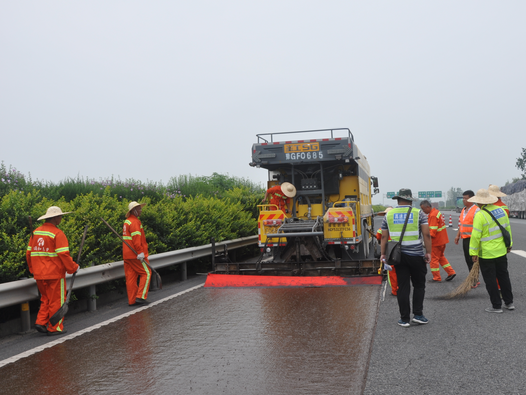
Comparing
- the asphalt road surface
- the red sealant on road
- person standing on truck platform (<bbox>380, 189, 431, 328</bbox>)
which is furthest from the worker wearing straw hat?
the red sealant on road

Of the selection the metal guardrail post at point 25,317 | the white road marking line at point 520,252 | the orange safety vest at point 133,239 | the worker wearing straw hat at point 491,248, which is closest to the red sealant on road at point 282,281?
the orange safety vest at point 133,239

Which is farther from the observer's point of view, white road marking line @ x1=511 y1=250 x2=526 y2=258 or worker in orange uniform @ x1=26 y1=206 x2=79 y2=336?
white road marking line @ x1=511 y1=250 x2=526 y2=258

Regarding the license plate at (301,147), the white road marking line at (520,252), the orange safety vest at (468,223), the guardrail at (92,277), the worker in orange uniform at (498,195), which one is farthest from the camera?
the white road marking line at (520,252)

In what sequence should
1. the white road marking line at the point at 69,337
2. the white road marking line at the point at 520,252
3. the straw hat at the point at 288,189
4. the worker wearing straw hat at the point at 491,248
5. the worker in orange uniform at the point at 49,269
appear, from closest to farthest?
1. the white road marking line at the point at 69,337
2. the worker in orange uniform at the point at 49,269
3. the worker wearing straw hat at the point at 491,248
4. the straw hat at the point at 288,189
5. the white road marking line at the point at 520,252

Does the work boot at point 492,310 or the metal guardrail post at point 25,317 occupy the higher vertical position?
the metal guardrail post at point 25,317

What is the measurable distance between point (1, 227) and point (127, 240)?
5.86 feet

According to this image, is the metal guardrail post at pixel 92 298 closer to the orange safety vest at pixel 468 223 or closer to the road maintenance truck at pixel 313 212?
the road maintenance truck at pixel 313 212

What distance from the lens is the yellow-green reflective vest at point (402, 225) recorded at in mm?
5945

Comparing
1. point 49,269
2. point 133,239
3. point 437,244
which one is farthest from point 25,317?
point 437,244

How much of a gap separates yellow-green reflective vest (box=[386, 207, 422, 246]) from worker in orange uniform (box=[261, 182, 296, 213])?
4896 millimetres

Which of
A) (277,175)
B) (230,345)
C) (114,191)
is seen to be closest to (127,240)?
(230,345)

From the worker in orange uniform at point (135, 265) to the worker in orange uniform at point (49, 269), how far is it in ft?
4.97

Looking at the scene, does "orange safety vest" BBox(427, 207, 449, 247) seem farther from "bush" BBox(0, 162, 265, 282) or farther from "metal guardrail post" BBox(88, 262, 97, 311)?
"metal guardrail post" BBox(88, 262, 97, 311)

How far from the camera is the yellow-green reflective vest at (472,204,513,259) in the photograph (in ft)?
21.1
